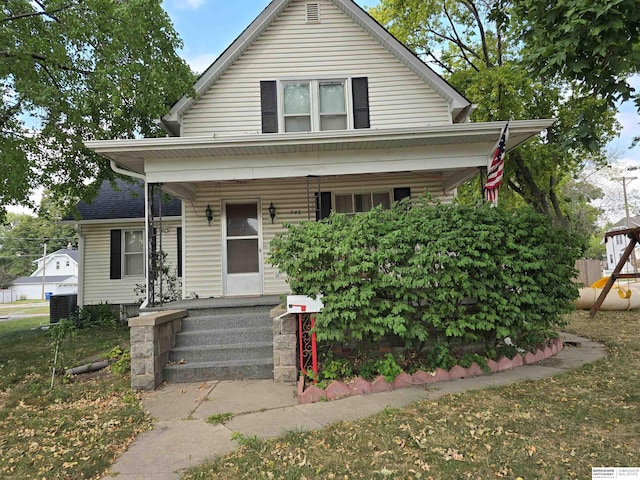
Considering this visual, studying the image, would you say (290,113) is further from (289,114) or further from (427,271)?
(427,271)

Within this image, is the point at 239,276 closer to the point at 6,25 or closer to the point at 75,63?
the point at 75,63

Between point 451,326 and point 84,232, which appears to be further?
point 84,232

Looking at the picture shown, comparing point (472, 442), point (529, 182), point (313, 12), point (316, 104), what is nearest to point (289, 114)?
point (316, 104)

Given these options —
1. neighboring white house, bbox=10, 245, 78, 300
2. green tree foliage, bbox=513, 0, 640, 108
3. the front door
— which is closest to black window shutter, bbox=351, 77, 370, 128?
the front door

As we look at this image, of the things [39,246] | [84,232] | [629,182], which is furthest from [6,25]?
[39,246]

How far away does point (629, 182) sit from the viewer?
36.7 metres

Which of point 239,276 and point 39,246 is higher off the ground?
point 39,246

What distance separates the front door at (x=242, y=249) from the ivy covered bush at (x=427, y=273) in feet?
11.9

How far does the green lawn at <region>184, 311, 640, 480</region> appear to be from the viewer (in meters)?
2.78

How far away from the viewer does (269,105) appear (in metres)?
8.57

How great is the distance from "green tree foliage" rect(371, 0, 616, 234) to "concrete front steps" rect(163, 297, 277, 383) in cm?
1022

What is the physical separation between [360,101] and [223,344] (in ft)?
19.8

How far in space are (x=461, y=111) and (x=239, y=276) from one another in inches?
250

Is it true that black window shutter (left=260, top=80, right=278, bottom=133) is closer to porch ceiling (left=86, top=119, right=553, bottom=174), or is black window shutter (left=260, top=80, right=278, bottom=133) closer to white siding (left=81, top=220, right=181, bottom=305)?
porch ceiling (left=86, top=119, right=553, bottom=174)
